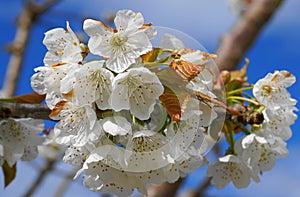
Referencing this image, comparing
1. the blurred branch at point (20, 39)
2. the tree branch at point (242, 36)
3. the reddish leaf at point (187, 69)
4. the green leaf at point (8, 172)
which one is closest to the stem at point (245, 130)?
the reddish leaf at point (187, 69)

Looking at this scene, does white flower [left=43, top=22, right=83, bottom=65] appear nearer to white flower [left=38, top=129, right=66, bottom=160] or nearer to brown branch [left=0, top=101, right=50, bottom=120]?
brown branch [left=0, top=101, right=50, bottom=120]

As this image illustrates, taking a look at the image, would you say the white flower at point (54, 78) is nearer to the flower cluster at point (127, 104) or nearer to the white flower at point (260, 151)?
the flower cluster at point (127, 104)

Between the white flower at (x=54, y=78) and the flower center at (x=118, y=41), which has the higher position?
the flower center at (x=118, y=41)

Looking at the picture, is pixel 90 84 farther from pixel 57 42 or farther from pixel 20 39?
pixel 20 39

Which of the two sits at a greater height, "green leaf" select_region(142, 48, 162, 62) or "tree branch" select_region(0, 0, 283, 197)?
"green leaf" select_region(142, 48, 162, 62)

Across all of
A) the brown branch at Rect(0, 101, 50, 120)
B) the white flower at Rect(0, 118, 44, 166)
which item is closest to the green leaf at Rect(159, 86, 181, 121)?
the brown branch at Rect(0, 101, 50, 120)

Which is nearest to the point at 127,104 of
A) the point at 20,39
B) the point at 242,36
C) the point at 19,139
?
the point at 19,139

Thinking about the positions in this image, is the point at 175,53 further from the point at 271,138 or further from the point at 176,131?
the point at 271,138

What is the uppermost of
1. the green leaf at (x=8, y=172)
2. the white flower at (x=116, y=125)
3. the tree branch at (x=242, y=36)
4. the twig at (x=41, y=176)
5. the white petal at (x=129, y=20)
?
the white petal at (x=129, y=20)
